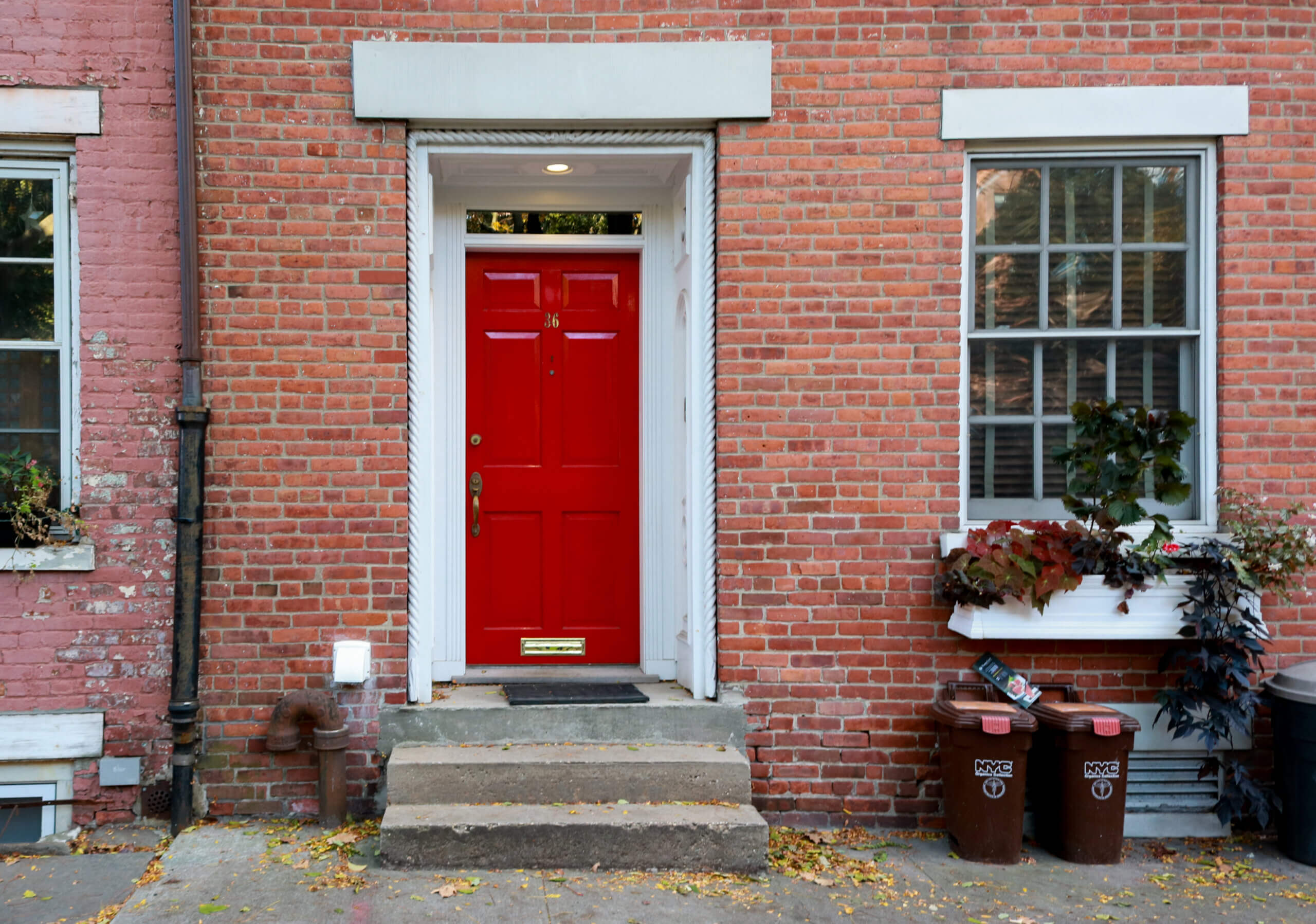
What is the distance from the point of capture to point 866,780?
5.07 meters

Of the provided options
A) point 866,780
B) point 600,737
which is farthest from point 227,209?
point 866,780

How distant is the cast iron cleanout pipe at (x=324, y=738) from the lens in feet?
15.8

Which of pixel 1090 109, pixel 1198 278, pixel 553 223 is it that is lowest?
pixel 1198 278

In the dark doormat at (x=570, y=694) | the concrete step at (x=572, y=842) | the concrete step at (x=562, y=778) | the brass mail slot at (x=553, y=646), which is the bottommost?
the concrete step at (x=572, y=842)

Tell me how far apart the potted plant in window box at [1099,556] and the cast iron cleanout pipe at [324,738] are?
3.07 metres

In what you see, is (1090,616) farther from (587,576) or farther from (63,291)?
(63,291)

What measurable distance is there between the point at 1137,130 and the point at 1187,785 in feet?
10.9

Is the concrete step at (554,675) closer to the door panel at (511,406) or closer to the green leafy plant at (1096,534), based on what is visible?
the door panel at (511,406)

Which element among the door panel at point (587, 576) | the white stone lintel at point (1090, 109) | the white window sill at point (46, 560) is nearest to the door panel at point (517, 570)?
the door panel at point (587, 576)

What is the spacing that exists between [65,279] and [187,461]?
1.17 m

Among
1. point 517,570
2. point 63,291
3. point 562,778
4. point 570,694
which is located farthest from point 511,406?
point 63,291

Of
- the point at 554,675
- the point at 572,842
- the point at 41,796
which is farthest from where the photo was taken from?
the point at 554,675

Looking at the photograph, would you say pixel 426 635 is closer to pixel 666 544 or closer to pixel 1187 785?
pixel 666 544

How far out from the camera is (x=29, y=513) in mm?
4902
